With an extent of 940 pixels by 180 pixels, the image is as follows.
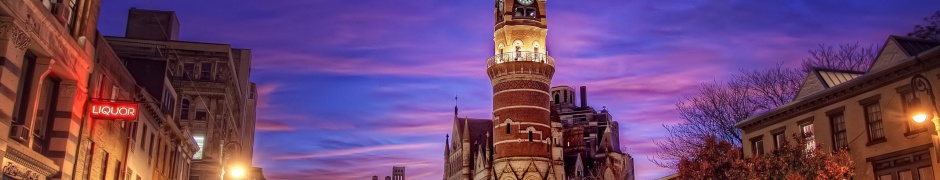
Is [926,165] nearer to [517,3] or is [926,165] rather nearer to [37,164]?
[37,164]

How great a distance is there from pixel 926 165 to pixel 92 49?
27.3m

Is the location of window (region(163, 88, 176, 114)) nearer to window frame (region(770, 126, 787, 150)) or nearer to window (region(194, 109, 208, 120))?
window (region(194, 109, 208, 120))

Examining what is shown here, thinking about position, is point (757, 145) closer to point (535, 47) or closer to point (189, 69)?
point (535, 47)

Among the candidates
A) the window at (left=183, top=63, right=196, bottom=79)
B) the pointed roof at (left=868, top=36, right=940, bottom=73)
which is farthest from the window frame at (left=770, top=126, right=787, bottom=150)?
the window at (left=183, top=63, right=196, bottom=79)

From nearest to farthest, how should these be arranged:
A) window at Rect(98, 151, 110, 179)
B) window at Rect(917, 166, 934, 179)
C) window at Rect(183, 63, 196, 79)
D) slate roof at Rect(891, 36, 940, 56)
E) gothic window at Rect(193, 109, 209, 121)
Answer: window at Rect(917, 166, 934, 179)
window at Rect(98, 151, 110, 179)
slate roof at Rect(891, 36, 940, 56)
gothic window at Rect(193, 109, 209, 121)
window at Rect(183, 63, 196, 79)

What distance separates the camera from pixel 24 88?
63.7 feet

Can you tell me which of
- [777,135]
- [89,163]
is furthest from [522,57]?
[89,163]

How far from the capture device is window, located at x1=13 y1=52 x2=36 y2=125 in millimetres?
19041

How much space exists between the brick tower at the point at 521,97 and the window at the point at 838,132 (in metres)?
38.6

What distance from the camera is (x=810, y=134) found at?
31.2 metres

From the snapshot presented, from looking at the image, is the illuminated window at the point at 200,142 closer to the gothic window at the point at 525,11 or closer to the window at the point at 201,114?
the window at the point at 201,114

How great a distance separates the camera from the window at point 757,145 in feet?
115

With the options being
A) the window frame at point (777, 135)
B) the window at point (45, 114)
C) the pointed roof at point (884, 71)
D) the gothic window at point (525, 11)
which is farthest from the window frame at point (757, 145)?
the gothic window at point (525, 11)

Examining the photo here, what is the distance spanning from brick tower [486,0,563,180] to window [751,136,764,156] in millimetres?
32540
